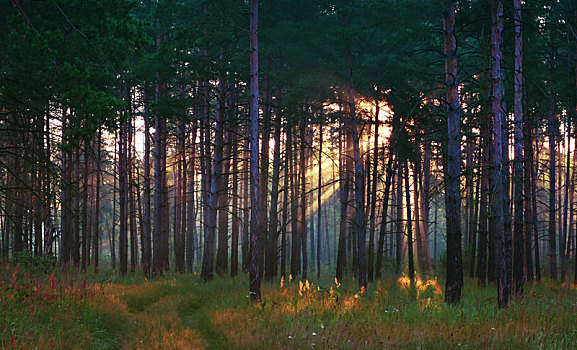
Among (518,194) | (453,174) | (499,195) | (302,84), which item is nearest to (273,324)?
(453,174)

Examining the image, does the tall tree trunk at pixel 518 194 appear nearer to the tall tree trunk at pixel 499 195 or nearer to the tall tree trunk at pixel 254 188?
the tall tree trunk at pixel 499 195

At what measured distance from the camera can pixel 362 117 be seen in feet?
65.9

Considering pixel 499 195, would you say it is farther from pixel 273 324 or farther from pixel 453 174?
pixel 273 324

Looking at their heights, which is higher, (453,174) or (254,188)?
(453,174)

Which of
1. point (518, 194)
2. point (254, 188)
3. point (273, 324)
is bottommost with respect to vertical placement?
point (273, 324)

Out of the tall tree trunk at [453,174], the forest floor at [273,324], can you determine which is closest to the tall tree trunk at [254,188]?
the forest floor at [273,324]

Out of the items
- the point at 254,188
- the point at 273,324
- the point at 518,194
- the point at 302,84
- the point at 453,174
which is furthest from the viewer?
the point at 302,84

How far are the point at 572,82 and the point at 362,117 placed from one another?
28.8ft

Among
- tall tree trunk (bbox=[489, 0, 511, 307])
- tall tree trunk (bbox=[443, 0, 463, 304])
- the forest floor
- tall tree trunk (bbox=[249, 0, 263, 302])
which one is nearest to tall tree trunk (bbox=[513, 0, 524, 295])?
the forest floor

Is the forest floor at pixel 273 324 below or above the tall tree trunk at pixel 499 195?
below

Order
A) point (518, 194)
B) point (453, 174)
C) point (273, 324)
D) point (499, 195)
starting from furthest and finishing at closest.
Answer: point (518, 194), point (453, 174), point (499, 195), point (273, 324)

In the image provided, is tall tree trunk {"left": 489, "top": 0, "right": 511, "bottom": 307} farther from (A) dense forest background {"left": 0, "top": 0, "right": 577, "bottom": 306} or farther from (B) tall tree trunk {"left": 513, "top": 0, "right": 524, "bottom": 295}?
(B) tall tree trunk {"left": 513, "top": 0, "right": 524, "bottom": 295}

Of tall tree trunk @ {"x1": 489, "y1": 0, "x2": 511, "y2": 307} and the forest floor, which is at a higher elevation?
tall tree trunk @ {"x1": 489, "y1": 0, "x2": 511, "y2": 307}

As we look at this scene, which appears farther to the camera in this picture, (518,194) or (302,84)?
(302,84)
